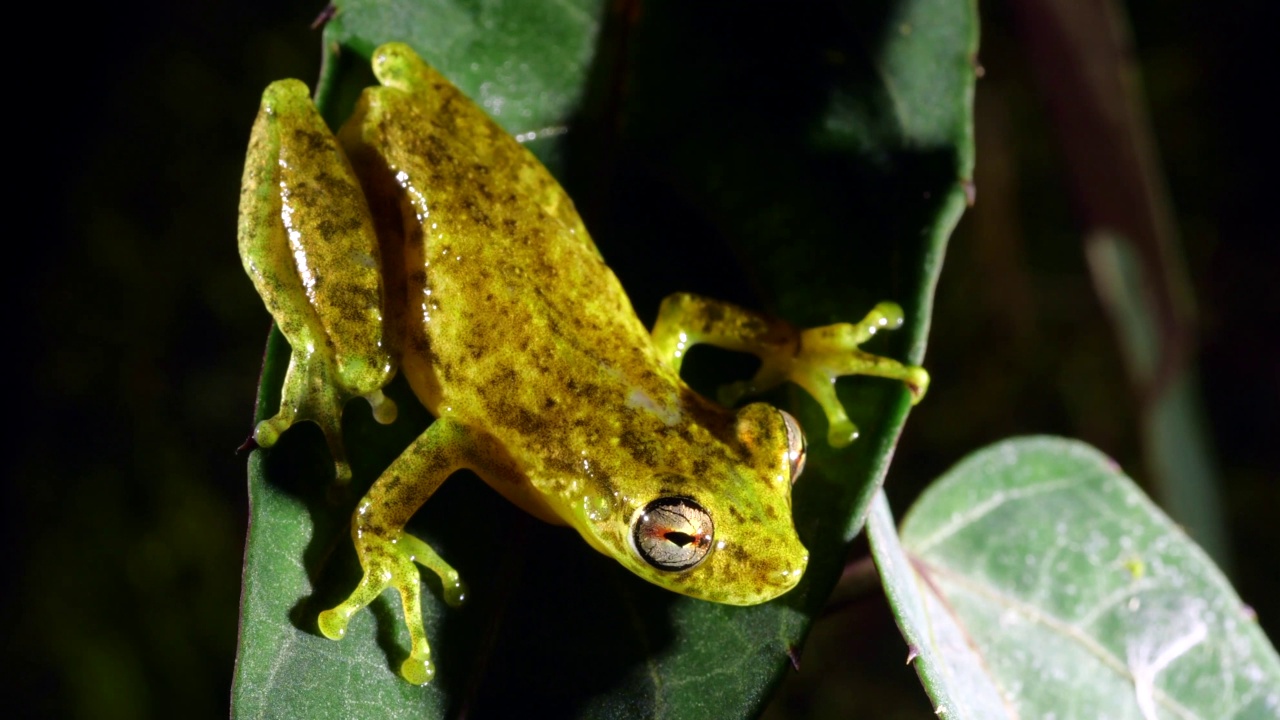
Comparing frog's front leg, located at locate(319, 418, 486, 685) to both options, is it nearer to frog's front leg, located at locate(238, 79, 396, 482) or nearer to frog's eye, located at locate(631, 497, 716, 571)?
frog's front leg, located at locate(238, 79, 396, 482)

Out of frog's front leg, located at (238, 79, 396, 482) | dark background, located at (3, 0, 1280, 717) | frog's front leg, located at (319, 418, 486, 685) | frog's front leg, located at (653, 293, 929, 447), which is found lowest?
dark background, located at (3, 0, 1280, 717)

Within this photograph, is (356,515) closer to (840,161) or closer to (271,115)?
(271,115)

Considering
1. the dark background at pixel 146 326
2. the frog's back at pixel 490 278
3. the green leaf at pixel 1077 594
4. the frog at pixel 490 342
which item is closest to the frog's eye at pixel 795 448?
the frog at pixel 490 342

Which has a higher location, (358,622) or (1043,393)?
(358,622)

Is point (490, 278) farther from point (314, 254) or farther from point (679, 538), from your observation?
point (679, 538)

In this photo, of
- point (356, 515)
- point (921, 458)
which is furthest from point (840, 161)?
point (921, 458)

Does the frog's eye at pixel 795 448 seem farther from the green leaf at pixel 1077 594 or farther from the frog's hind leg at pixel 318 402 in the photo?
the frog's hind leg at pixel 318 402

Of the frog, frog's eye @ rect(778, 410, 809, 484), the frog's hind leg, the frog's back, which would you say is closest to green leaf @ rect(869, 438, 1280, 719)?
frog's eye @ rect(778, 410, 809, 484)

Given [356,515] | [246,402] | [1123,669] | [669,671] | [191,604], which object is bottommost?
[191,604]
